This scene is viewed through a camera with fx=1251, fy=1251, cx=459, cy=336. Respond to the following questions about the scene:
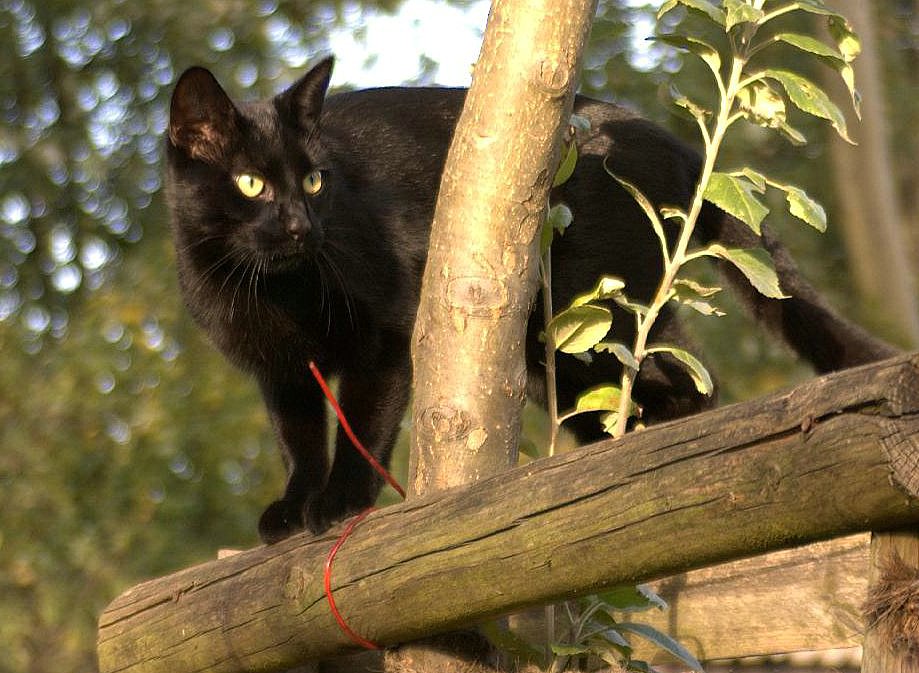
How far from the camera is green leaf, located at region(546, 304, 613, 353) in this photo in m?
1.92

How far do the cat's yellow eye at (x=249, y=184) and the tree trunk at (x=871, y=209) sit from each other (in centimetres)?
472

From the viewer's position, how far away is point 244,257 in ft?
8.09

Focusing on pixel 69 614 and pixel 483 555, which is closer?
pixel 483 555

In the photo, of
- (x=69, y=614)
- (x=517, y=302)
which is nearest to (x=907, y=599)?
(x=517, y=302)

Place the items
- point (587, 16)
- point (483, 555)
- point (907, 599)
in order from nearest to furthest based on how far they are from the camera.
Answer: point (907, 599) < point (483, 555) < point (587, 16)

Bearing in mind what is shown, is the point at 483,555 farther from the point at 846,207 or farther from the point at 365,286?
the point at 846,207

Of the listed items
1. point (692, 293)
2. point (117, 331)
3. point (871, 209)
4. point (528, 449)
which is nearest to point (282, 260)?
point (528, 449)

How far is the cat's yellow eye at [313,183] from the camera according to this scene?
251 cm

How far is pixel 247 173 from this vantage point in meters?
2.45

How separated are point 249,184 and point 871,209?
5154 millimetres

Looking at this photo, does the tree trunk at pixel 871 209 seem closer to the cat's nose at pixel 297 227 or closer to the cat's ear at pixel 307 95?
the cat's ear at pixel 307 95

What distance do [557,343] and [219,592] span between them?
707mm

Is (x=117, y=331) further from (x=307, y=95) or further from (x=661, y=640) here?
(x=661, y=640)

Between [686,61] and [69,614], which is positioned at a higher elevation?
[686,61]
